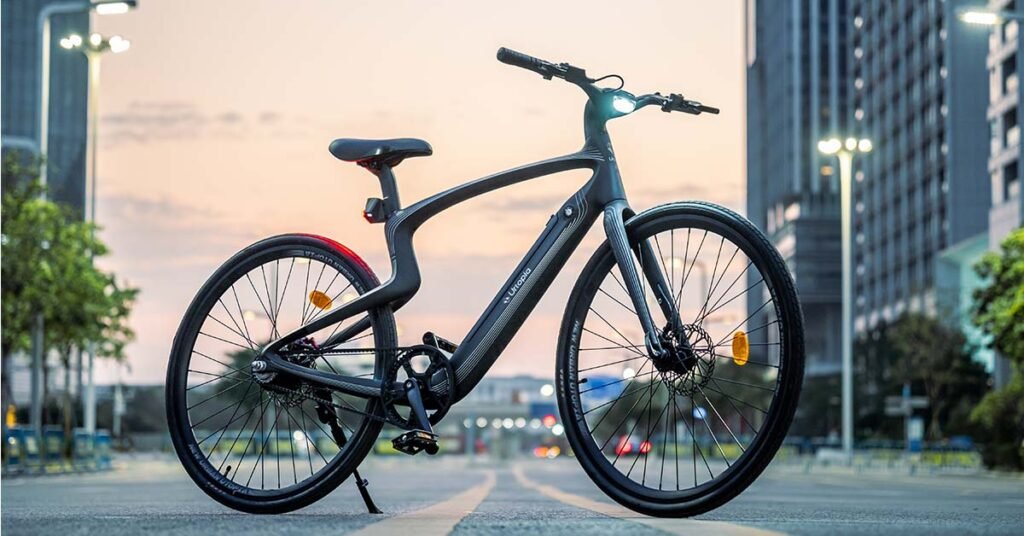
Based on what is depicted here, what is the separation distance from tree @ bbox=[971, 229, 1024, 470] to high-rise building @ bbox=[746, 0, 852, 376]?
93.6 meters

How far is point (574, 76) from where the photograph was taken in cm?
642

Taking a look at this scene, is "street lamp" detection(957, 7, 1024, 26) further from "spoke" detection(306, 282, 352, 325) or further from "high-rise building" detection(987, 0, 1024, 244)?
"high-rise building" detection(987, 0, 1024, 244)

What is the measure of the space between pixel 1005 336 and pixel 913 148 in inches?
2722

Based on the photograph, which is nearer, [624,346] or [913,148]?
[624,346]

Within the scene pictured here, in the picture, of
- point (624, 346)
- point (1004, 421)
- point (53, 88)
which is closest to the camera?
point (624, 346)

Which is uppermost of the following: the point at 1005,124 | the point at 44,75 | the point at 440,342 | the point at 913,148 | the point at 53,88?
the point at 53,88

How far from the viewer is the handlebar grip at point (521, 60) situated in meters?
6.32

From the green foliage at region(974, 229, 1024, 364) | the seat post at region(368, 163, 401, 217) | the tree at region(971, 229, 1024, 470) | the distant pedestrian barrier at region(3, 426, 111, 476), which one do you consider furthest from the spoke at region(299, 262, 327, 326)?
the green foliage at region(974, 229, 1024, 364)

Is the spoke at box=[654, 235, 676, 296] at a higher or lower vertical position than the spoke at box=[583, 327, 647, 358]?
higher

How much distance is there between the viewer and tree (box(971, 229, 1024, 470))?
120 feet

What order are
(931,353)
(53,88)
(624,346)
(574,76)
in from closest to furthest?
(624,346) → (574,76) → (931,353) → (53,88)

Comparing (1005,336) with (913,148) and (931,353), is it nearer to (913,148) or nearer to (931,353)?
(931,353)

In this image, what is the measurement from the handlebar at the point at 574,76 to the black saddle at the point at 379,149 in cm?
51

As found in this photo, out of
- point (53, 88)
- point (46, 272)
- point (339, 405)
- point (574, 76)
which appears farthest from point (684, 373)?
point (53, 88)
